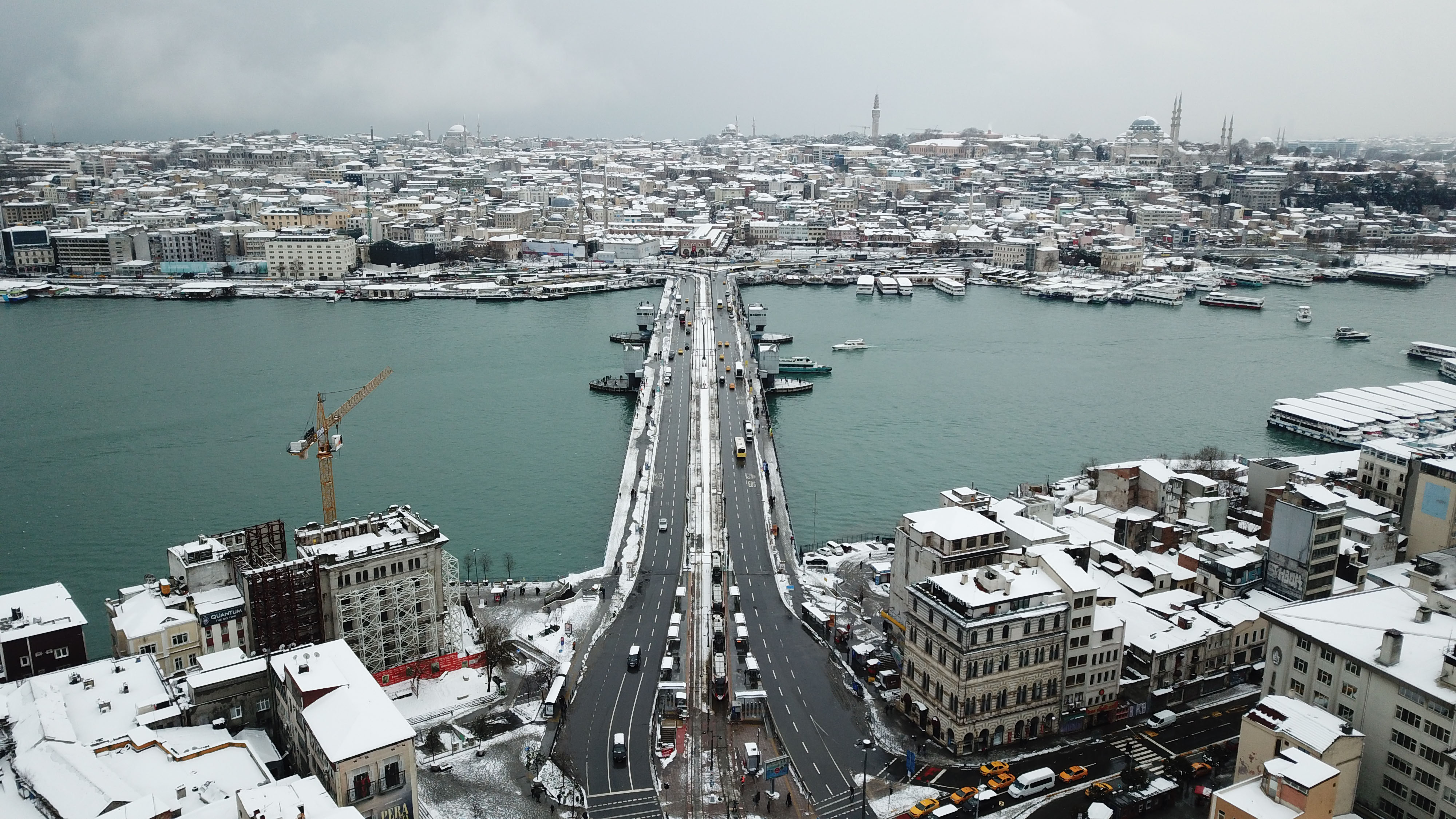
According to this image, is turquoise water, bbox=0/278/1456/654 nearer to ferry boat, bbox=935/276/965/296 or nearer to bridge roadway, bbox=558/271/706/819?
bridge roadway, bbox=558/271/706/819

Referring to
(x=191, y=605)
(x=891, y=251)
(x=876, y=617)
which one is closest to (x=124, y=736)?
(x=191, y=605)

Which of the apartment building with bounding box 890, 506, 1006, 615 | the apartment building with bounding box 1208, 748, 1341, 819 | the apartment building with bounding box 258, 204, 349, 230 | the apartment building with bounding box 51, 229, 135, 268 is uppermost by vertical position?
the apartment building with bounding box 258, 204, 349, 230

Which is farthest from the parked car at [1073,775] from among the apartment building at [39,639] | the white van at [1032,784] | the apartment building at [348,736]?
the apartment building at [39,639]

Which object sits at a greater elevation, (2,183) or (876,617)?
(2,183)

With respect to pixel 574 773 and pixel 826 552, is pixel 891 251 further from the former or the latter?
pixel 574 773

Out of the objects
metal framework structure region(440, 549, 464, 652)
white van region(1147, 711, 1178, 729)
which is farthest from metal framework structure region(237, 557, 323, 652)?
white van region(1147, 711, 1178, 729)

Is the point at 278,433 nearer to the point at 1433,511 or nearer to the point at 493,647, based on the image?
the point at 493,647
